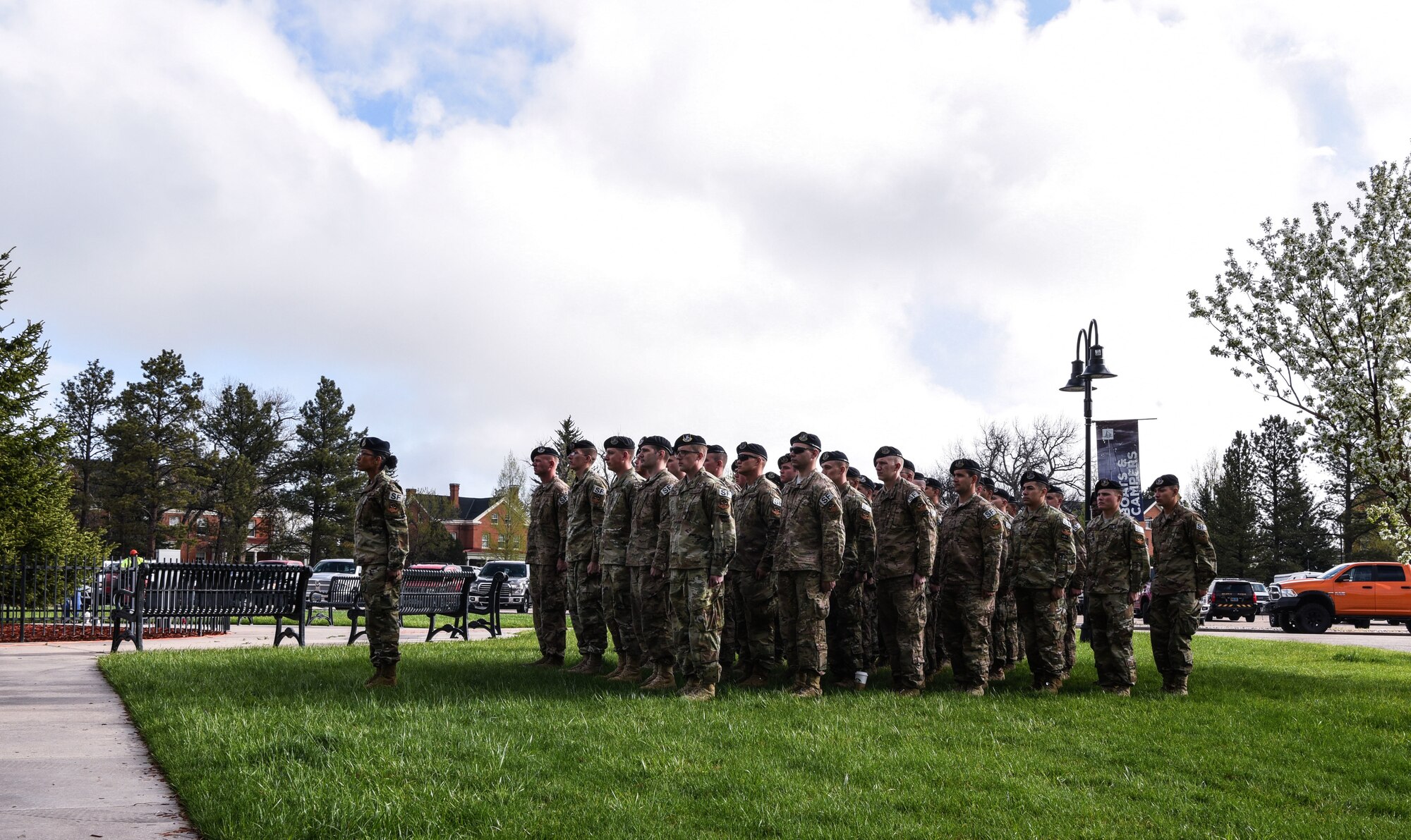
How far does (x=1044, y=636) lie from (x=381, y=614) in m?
6.03

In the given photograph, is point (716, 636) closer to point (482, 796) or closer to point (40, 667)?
point (482, 796)

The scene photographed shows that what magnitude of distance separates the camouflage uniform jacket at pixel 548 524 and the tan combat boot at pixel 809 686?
3.25 meters

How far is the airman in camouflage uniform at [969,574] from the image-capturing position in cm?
931

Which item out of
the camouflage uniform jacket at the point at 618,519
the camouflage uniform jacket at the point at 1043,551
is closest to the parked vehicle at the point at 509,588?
the camouflage uniform jacket at the point at 618,519

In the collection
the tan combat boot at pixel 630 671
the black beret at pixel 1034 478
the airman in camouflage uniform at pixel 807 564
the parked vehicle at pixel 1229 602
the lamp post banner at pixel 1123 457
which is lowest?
the parked vehicle at pixel 1229 602

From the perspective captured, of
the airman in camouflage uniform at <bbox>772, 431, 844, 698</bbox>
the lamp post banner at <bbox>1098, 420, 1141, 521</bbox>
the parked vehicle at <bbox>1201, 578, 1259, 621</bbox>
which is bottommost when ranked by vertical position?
the parked vehicle at <bbox>1201, 578, 1259, 621</bbox>

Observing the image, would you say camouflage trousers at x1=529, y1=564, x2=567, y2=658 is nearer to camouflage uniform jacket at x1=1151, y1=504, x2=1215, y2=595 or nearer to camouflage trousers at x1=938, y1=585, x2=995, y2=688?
camouflage trousers at x1=938, y1=585, x2=995, y2=688

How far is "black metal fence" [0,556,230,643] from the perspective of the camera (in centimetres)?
1521

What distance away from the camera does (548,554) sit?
10914mm

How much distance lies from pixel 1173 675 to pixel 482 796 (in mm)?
7226

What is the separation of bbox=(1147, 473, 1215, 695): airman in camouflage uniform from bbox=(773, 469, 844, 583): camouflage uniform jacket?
313 cm

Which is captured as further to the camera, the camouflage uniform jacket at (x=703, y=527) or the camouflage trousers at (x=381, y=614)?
the camouflage trousers at (x=381, y=614)

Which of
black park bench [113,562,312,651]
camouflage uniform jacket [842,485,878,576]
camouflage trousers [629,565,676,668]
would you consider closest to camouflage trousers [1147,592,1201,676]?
camouflage uniform jacket [842,485,878,576]

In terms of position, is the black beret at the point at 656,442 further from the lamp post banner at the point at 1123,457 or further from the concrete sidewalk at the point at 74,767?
the lamp post banner at the point at 1123,457
